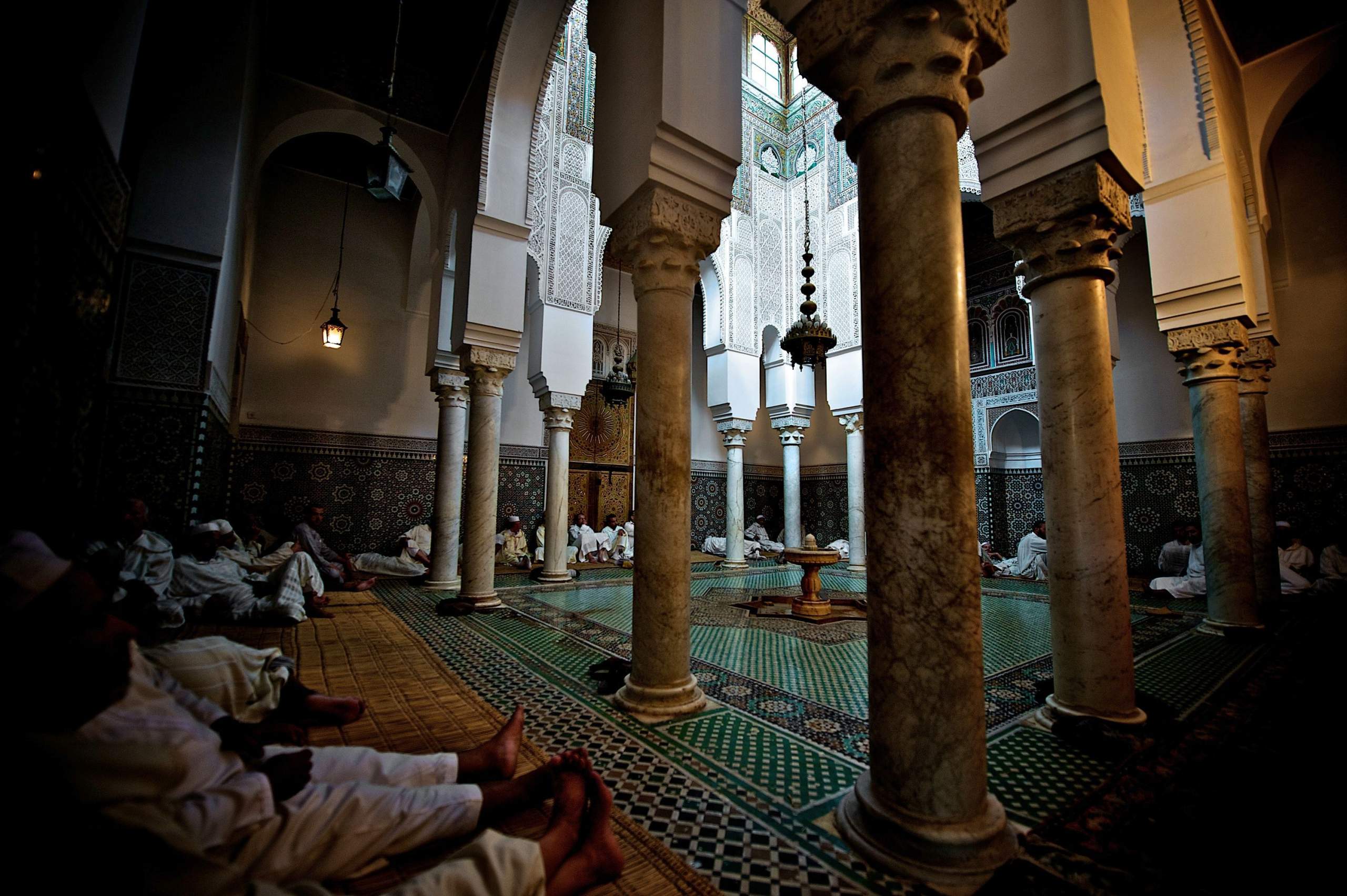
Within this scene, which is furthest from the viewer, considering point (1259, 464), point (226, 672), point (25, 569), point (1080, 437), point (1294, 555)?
point (1294, 555)

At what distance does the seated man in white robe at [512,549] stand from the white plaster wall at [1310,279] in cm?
986

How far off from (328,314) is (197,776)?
8393 millimetres

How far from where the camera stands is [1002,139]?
264cm

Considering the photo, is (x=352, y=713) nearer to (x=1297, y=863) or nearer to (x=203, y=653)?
(x=203, y=653)

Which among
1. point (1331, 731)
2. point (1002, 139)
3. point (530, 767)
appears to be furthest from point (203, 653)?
point (1331, 731)

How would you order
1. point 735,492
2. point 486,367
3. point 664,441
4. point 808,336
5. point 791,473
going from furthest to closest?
1. point 791,473
2. point 735,492
3. point 808,336
4. point 486,367
5. point 664,441

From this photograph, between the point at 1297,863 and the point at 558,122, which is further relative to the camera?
the point at 558,122

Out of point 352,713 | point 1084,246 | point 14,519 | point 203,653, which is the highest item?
point 1084,246

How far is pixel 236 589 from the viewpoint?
4133 mm

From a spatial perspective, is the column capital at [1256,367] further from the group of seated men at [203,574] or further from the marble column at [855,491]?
the group of seated men at [203,574]

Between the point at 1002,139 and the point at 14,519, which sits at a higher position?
the point at 1002,139

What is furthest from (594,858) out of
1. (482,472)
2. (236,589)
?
(482,472)

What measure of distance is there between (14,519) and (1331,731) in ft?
14.7

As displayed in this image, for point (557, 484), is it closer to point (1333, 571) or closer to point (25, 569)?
point (25, 569)
